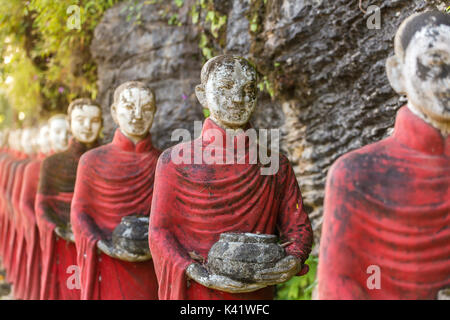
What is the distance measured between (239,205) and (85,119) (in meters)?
3.06

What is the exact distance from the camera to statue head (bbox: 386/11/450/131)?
2473 millimetres

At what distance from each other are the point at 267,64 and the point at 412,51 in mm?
3591

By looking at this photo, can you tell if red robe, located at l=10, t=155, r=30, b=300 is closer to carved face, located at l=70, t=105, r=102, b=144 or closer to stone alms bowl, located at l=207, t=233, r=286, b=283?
carved face, located at l=70, t=105, r=102, b=144

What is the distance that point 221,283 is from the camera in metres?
3.15

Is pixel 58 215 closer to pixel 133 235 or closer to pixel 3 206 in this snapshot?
pixel 133 235

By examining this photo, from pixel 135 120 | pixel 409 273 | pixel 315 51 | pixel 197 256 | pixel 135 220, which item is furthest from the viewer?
pixel 315 51

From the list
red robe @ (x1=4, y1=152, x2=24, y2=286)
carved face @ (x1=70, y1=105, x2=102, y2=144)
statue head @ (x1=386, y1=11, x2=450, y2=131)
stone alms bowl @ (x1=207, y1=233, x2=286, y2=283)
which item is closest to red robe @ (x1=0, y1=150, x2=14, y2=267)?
red robe @ (x1=4, y1=152, x2=24, y2=286)

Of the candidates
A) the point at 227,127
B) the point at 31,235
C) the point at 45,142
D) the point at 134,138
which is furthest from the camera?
the point at 45,142

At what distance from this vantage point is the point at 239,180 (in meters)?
3.48

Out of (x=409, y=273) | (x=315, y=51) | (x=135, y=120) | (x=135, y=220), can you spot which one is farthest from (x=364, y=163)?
(x=315, y=51)

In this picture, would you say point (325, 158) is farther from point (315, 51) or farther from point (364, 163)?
point (364, 163)

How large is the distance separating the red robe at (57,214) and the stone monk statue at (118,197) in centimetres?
134

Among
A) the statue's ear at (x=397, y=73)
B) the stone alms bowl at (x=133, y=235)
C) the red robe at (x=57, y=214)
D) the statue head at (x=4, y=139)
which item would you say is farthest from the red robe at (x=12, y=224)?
the statue's ear at (x=397, y=73)

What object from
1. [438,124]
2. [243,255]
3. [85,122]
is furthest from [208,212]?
[85,122]
